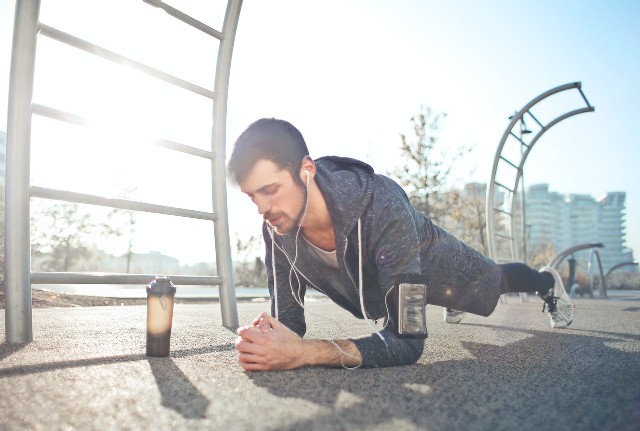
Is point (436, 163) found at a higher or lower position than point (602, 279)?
higher

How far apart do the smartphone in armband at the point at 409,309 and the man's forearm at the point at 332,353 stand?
164 millimetres

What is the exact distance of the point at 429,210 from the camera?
13508 mm

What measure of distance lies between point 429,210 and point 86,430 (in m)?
13.2

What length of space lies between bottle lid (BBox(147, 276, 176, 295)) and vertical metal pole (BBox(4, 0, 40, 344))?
474 mm

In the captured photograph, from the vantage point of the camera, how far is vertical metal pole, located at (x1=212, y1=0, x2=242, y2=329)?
229 centimetres

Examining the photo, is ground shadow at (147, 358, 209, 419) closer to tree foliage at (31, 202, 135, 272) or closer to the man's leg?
the man's leg

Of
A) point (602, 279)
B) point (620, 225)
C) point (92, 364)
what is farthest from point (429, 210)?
point (620, 225)

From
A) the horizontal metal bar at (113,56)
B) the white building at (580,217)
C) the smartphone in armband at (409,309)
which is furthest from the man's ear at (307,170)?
the white building at (580,217)

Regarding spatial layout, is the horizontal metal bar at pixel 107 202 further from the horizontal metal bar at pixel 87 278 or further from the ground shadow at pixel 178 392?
the ground shadow at pixel 178 392

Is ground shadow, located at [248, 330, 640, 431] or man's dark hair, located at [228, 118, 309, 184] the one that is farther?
man's dark hair, located at [228, 118, 309, 184]

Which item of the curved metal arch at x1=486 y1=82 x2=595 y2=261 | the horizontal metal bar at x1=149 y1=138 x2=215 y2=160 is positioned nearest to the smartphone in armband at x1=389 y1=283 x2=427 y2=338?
the horizontal metal bar at x1=149 y1=138 x2=215 y2=160

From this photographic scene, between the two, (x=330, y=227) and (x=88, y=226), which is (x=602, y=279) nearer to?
(x=330, y=227)

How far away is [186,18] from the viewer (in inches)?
86.3

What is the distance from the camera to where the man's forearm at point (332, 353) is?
133 centimetres
